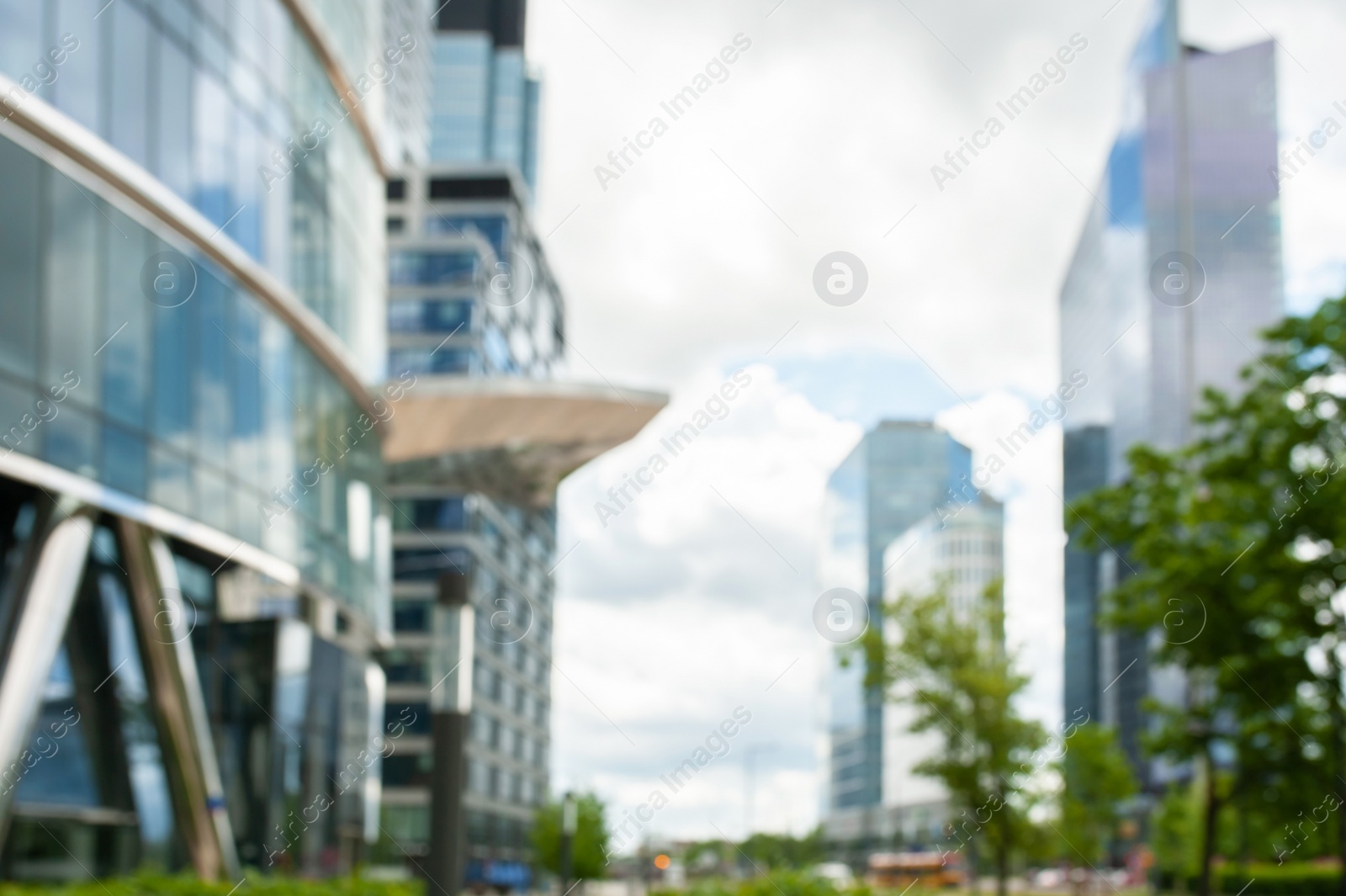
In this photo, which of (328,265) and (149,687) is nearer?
(149,687)

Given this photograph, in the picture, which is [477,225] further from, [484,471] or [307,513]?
[307,513]

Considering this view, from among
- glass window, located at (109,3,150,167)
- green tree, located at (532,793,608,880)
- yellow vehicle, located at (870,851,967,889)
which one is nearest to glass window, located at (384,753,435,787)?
green tree, located at (532,793,608,880)

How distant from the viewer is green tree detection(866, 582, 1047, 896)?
43.5m

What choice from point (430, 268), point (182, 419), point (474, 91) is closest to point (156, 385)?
point (182, 419)

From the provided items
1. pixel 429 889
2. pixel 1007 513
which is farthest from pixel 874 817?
pixel 429 889

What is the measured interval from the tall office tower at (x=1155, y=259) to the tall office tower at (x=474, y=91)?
229ft

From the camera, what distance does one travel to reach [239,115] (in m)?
29.0

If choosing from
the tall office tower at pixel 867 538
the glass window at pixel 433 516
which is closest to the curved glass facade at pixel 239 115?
A: the glass window at pixel 433 516

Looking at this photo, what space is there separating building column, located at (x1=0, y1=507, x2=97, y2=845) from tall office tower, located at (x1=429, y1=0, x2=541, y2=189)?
484 ft

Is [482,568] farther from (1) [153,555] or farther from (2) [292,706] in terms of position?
(1) [153,555]

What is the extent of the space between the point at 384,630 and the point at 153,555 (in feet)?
47.0

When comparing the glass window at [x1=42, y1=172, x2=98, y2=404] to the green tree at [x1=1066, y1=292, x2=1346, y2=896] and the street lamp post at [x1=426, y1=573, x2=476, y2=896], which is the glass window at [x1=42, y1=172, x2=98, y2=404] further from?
the green tree at [x1=1066, y1=292, x2=1346, y2=896]

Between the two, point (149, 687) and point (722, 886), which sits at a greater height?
point (149, 687)

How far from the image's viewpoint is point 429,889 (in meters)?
15.6
